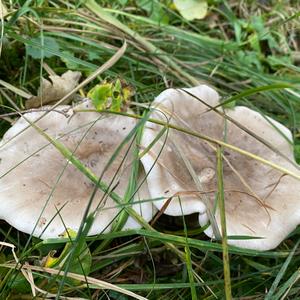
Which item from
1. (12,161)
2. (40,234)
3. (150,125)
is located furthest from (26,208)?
(150,125)

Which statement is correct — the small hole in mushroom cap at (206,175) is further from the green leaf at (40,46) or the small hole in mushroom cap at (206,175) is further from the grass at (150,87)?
the green leaf at (40,46)

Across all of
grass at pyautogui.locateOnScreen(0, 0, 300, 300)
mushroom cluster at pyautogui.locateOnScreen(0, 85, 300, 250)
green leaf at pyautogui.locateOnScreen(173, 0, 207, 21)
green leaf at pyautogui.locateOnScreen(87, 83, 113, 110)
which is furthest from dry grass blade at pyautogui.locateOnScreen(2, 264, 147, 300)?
green leaf at pyautogui.locateOnScreen(173, 0, 207, 21)

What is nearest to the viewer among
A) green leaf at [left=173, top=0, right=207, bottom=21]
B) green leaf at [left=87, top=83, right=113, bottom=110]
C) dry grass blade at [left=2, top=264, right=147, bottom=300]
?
dry grass blade at [left=2, top=264, right=147, bottom=300]

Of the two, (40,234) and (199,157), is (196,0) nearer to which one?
(199,157)

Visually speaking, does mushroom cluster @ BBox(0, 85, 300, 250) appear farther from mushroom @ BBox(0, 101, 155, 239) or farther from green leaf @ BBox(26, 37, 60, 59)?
green leaf @ BBox(26, 37, 60, 59)

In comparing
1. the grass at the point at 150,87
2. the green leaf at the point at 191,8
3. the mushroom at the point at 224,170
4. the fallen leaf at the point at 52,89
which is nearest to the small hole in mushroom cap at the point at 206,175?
the mushroom at the point at 224,170

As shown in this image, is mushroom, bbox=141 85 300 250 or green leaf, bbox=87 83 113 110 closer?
mushroom, bbox=141 85 300 250
